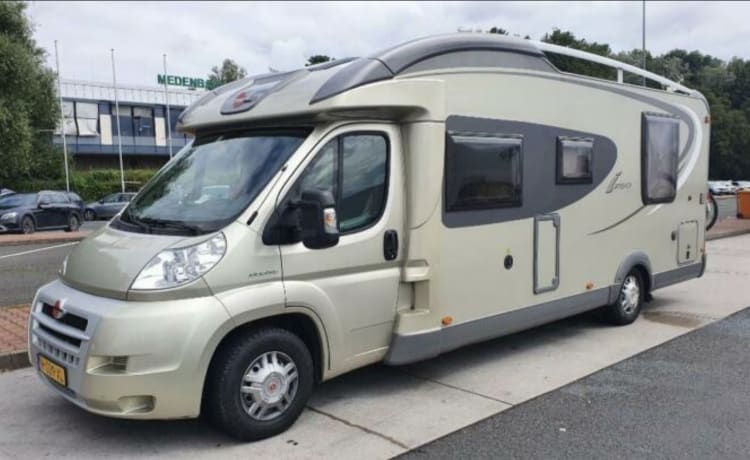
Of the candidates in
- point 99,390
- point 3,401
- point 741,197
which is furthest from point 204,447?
point 741,197

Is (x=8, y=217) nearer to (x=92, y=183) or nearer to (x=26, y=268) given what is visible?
(x=26, y=268)

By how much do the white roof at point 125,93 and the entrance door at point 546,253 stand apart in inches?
2063

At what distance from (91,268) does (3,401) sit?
1.69 metres

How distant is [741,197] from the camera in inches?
844

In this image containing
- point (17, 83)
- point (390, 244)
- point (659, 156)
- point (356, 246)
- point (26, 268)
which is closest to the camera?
point (356, 246)

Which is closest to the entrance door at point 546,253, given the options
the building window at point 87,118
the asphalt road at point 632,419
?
the asphalt road at point 632,419

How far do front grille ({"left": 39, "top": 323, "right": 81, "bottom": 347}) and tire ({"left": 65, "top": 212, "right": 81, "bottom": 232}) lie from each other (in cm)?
1798

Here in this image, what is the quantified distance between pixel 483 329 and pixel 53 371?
3.35m

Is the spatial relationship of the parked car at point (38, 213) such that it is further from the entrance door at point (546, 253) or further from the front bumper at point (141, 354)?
the entrance door at point (546, 253)

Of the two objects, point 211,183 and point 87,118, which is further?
point 87,118

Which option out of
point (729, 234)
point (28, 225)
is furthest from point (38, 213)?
point (729, 234)

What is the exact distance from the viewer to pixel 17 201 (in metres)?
19.9

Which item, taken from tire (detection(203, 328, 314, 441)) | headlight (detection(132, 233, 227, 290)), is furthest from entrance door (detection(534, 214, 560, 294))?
headlight (detection(132, 233, 227, 290))

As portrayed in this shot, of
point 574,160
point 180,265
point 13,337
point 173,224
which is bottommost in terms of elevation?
point 13,337
